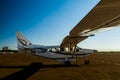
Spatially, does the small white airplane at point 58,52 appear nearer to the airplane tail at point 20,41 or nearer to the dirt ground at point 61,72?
the airplane tail at point 20,41

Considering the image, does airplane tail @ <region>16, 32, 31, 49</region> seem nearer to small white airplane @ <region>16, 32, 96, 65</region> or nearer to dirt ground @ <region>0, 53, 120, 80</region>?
small white airplane @ <region>16, 32, 96, 65</region>

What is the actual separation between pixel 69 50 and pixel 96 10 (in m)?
13.8

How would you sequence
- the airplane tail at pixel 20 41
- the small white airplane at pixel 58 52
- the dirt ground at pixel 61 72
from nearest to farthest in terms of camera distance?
the dirt ground at pixel 61 72
the small white airplane at pixel 58 52
the airplane tail at pixel 20 41

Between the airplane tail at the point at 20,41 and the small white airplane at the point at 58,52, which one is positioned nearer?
the small white airplane at the point at 58,52

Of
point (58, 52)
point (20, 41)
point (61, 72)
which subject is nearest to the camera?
point (61, 72)

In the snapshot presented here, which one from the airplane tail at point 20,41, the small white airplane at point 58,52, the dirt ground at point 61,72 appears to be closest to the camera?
the dirt ground at point 61,72

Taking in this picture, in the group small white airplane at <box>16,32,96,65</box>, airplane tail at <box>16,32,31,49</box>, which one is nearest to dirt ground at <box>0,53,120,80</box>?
small white airplane at <box>16,32,96,65</box>

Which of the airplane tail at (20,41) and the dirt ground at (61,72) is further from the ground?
the airplane tail at (20,41)

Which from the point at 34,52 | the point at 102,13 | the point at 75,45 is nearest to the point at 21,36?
the point at 34,52

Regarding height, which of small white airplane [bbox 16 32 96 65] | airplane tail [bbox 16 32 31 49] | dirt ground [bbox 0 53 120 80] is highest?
airplane tail [bbox 16 32 31 49]

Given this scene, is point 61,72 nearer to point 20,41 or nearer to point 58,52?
point 58,52

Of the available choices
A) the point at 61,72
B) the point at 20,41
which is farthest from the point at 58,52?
the point at 61,72

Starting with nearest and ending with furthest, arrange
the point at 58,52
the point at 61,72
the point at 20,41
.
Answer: the point at 61,72, the point at 58,52, the point at 20,41

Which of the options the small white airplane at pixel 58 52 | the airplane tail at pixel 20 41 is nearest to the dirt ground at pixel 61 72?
the small white airplane at pixel 58 52
